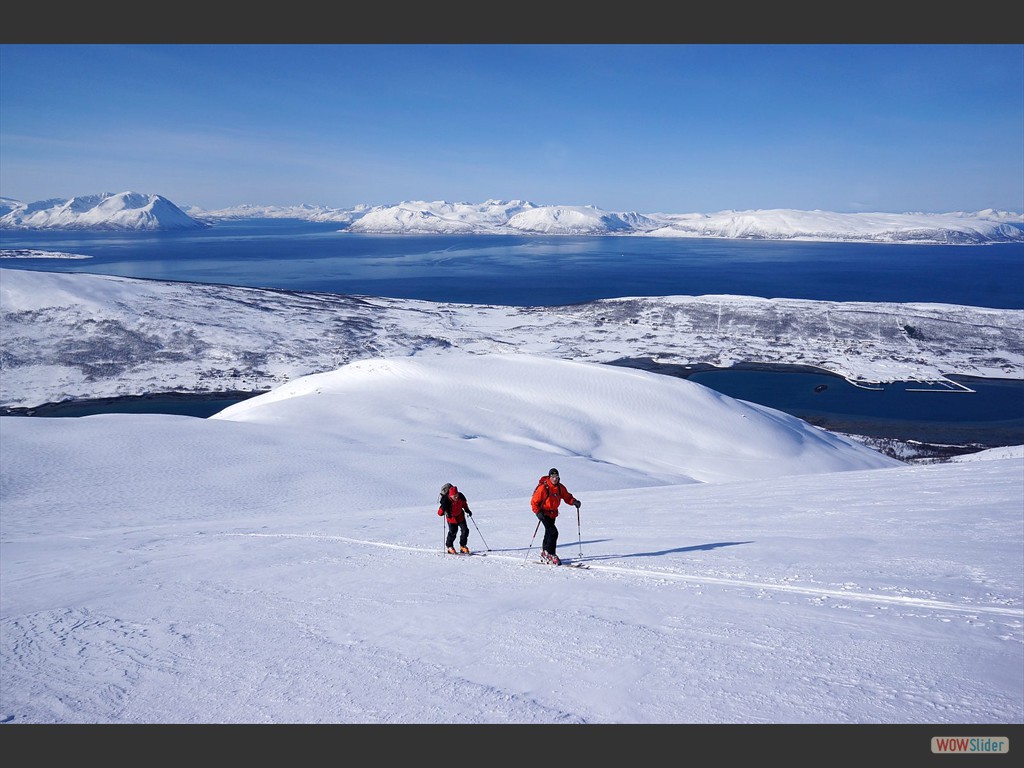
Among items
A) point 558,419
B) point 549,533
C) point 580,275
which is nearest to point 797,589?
point 549,533

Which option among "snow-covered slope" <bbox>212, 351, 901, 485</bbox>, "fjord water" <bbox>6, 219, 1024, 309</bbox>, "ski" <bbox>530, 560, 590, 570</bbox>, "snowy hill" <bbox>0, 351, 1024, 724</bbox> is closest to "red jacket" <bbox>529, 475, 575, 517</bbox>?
"ski" <bbox>530, 560, 590, 570</bbox>

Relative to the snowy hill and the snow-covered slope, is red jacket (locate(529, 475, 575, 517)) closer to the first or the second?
the snowy hill

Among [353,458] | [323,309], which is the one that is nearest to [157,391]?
[323,309]

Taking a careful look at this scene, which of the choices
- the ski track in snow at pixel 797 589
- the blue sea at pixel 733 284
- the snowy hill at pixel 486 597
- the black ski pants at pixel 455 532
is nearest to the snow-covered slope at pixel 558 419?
the snowy hill at pixel 486 597

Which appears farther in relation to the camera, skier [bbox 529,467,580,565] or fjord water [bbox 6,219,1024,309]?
fjord water [bbox 6,219,1024,309]

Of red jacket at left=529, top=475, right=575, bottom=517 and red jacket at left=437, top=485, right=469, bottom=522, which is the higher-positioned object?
red jacket at left=529, top=475, right=575, bottom=517

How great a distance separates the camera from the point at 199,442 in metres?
19.5

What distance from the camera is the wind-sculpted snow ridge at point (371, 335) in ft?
166

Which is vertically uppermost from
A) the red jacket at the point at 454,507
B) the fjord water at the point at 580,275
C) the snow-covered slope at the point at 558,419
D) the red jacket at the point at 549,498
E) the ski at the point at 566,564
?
the fjord water at the point at 580,275

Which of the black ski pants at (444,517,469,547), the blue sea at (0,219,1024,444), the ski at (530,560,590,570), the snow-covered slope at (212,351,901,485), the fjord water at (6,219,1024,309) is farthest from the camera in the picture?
the fjord water at (6,219,1024,309)

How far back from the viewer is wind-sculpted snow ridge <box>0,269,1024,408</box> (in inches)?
1988

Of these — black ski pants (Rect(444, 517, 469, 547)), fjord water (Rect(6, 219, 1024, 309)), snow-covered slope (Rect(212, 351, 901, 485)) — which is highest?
fjord water (Rect(6, 219, 1024, 309))

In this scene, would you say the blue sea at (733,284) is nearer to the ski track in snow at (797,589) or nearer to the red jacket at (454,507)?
the ski track in snow at (797,589)

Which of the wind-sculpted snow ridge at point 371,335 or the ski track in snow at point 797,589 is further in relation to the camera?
the wind-sculpted snow ridge at point 371,335
